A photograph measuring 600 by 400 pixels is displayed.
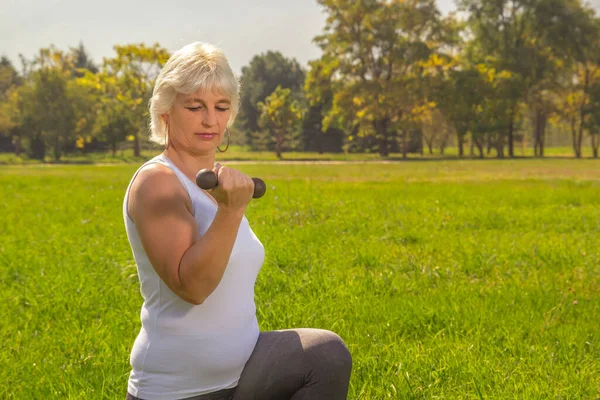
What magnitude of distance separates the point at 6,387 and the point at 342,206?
8.22m

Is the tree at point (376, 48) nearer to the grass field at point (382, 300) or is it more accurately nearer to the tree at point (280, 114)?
the tree at point (280, 114)

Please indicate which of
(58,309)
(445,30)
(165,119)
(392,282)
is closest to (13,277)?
(58,309)

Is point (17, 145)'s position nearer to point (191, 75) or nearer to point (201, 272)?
point (191, 75)

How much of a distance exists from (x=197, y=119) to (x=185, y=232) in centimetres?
52

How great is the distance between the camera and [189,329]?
2.20 metres

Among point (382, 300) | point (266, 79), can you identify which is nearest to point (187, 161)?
point (382, 300)

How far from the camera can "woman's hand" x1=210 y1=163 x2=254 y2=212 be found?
6.48 ft

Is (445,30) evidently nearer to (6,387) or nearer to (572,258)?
(572,258)

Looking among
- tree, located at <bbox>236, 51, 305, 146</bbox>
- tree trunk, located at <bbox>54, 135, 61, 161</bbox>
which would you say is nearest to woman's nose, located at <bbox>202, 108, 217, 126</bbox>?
tree trunk, located at <bbox>54, 135, 61, 161</bbox>

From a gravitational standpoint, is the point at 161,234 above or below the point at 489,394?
above

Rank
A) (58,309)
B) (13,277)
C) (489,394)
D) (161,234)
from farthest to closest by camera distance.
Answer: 1. (13,277)
2. (58,309)
3. (489,394)
4. (161,234)

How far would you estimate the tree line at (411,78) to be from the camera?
5931 cm

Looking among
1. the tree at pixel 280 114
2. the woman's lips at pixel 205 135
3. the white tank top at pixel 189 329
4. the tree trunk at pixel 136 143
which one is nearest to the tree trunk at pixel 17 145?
the tree trunk at pixel 136 143

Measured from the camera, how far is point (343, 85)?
60.6 m
